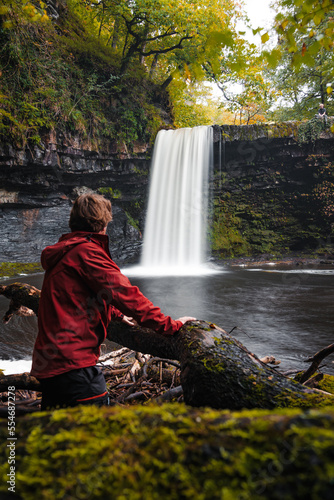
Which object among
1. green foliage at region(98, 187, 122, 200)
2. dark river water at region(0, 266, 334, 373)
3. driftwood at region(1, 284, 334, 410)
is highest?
green foliage at region(98, 187, 122, 200)

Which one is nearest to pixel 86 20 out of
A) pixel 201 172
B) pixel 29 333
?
pixel 201 172

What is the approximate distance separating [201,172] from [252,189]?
13.4 feet

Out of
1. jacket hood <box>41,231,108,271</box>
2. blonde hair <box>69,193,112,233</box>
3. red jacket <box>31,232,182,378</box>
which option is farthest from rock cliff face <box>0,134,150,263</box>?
red jacket <box>31,232,182,378</box>

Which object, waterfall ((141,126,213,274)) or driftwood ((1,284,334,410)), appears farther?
waterfall ((141,126,213,274))

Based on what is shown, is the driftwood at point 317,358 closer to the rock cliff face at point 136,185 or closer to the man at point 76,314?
the man at point 76,314

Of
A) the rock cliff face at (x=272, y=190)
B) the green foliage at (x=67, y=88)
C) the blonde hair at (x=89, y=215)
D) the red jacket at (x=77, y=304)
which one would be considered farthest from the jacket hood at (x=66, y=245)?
the rock cliff face at (x=272, y=190)

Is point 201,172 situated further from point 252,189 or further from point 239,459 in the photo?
point 239,459

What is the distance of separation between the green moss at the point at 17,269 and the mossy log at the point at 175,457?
13128 millimetres

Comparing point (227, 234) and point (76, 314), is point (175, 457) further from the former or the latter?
point (227, 234)

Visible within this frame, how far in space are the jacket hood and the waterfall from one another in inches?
628

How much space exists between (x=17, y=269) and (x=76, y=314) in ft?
42.1

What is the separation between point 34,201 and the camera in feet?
48.0

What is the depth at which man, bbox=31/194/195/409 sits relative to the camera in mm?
1709

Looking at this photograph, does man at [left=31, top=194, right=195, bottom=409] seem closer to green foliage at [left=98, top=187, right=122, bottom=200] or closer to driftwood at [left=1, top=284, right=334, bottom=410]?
driftwood at [left=1, top=284, right=334, bottom=410]
